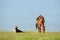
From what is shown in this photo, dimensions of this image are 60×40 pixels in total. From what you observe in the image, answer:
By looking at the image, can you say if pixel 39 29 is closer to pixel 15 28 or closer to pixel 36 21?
pixel 36 21

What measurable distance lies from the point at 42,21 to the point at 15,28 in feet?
7.65

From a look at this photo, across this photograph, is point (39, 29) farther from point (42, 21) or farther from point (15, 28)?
point (15, 28)

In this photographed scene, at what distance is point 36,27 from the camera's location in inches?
731

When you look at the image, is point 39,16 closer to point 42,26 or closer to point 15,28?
point 42,26

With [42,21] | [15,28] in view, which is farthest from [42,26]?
[15,28]

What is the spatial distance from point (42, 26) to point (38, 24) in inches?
27.5

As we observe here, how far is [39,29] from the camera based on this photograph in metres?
18.5

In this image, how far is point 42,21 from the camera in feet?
59.7

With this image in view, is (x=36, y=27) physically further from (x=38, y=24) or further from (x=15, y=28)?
(x=15, y=28)

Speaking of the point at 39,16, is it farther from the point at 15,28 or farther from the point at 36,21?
the point at 15,28

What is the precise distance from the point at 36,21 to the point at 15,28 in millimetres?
1876

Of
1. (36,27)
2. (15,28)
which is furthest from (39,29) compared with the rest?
(15,28)

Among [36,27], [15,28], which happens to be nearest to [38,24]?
[36,27]

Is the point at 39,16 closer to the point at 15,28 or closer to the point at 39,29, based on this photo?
the point at 39,29
